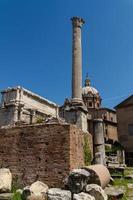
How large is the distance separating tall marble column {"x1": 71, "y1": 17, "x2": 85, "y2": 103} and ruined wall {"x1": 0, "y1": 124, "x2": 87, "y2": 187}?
550 inches

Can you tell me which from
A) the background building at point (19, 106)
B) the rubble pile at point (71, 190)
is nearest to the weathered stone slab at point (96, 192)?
the rubble pile at point (71, 190)

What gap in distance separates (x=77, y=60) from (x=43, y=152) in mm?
18032

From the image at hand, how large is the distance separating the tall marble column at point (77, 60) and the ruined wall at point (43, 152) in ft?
45.8

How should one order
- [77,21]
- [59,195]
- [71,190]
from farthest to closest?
[77,21]
[71,190]
[59,195]

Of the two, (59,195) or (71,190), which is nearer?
(59,195)

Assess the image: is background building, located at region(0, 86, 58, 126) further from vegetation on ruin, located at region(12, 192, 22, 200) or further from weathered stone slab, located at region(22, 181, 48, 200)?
weathered stone slab, located at region(22, 181, 48, 200)

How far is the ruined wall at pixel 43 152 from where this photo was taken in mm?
11859

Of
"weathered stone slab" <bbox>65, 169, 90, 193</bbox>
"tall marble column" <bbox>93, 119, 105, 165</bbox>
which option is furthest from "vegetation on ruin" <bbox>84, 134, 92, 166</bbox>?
"weathered stone slab" <bbox>65, 169, 90, 193</bbox>

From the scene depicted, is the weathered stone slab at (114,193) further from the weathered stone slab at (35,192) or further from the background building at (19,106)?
the background building at (19,106)

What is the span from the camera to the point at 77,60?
2930 centimetres

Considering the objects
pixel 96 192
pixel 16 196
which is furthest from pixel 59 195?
pixel 16 196

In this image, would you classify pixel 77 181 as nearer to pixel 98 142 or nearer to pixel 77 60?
pixel 98 142

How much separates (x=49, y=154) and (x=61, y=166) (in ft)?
2.19

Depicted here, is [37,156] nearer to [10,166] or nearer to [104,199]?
[10,166]
